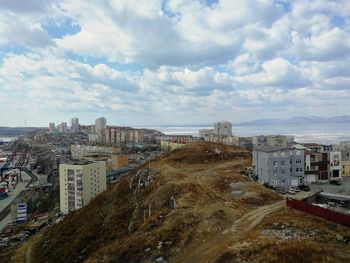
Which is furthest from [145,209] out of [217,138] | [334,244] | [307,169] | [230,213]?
[217,138]

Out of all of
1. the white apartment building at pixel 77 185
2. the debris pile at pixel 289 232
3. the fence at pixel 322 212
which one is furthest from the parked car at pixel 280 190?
the white apartment building at pixel 77 185

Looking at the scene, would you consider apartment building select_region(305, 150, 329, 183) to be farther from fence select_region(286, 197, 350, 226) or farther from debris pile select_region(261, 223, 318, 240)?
debris pile select_region(261, 223, 318, 240)

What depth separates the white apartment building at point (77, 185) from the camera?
61.3 metres

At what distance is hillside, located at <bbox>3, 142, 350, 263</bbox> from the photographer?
53.3 ft

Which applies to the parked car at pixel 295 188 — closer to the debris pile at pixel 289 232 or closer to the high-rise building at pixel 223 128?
the debris pile at pixel 289 232

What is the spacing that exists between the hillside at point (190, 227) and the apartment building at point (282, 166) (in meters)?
2.38

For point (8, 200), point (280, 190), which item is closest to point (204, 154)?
point (280, 190)

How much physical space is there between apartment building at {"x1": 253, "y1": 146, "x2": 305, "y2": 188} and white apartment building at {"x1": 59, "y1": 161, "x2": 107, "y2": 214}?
37.9 metres

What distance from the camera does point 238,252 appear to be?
15.8 metres

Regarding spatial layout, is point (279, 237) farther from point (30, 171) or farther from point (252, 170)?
point (30, 171)

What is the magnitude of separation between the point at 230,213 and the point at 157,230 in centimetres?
517

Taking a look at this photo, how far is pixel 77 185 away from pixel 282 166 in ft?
133

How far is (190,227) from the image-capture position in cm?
2067

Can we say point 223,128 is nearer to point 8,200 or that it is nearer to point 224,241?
point 8,200
